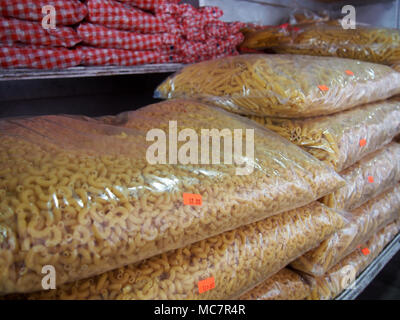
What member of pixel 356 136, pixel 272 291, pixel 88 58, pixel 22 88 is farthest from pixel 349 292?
pixel 22 88

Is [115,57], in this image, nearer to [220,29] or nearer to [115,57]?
[115,57]

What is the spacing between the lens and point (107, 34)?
1274mm

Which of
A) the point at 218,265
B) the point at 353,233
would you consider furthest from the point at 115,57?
the point at 353,233

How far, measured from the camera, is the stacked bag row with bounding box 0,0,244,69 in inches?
41.9

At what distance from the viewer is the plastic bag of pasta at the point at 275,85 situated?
1.08 metres

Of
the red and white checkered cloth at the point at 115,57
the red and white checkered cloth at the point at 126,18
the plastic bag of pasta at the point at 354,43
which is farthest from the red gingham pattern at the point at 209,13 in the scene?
the plastic bag of pasta at the point at 354,43

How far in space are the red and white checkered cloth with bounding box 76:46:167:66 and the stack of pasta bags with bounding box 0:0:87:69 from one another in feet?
→ 0.12

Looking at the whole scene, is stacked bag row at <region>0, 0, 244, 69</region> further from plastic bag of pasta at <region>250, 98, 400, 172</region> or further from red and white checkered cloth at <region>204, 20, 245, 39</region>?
plastic bag of pasta at <region>250, 98, 400, 172</region>

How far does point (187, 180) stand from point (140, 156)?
0.38 feet

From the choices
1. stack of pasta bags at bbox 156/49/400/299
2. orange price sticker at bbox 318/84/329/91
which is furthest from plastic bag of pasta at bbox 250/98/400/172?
orange price sticker at bbox 318/84/329/91

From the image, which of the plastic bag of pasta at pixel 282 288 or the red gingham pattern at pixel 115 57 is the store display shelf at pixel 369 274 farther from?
the red gingham pattern at pixel 115 57

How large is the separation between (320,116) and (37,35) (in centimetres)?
102
